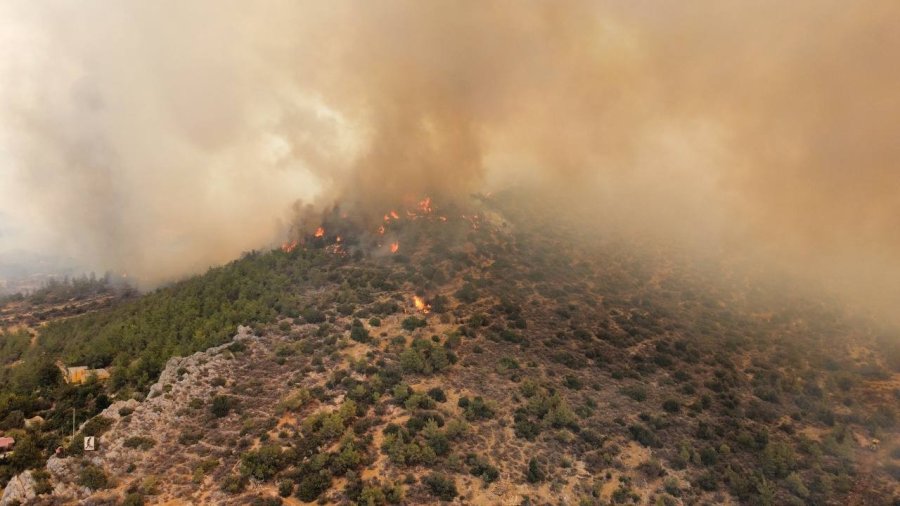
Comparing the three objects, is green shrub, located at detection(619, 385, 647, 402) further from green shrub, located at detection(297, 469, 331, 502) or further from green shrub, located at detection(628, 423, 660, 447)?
green shrub, located at detection(297, 469, 331, 502)

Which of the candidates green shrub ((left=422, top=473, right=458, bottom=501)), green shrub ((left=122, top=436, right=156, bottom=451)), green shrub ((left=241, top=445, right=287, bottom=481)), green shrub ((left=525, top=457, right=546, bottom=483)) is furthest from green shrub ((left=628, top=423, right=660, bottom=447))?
green shrub ((left=122, top=436, right=156, bottom=451))

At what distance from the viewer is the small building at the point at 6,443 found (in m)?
44.6

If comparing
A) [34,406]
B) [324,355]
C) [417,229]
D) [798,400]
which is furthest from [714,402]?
[34,406]

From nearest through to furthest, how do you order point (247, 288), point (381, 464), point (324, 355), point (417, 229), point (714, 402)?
point (381, 464) < point (714, 402) < point (324, 355) < point (247, 288) < point (417, 229)

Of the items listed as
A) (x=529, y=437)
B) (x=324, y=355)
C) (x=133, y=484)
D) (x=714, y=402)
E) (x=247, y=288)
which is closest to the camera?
(x=133, y=484)

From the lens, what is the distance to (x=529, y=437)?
4250cm

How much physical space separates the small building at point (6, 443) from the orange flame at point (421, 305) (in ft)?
138

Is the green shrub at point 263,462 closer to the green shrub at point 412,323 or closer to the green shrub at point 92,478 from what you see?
the green shrub at point 92,478

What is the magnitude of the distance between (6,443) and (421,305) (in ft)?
141

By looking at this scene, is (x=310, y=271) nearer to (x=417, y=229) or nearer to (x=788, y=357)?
(x=417, y=229)

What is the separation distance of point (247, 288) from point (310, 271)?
885cm

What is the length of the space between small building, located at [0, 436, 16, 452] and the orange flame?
1651 inches

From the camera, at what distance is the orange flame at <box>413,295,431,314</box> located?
202 feet

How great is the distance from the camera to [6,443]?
44906mm
